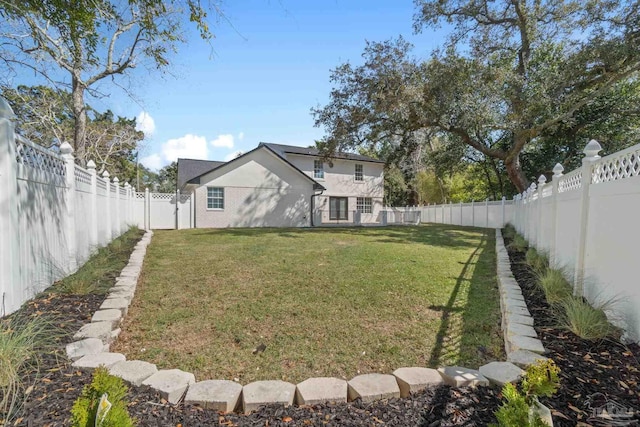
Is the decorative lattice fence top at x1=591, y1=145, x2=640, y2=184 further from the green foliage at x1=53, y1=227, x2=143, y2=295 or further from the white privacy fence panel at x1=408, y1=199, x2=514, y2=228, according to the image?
the white privacy fence panel at x1=408, y1=199, x2=514, y2=228

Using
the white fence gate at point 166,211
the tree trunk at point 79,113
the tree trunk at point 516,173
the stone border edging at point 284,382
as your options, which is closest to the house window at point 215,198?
the white fence gate at point 166,211

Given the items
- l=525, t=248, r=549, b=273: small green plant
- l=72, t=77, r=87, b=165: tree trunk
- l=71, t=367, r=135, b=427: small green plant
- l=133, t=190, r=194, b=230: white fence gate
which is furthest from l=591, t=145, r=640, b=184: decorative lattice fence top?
l=133, t=190, r=194, b=230: white fence gate

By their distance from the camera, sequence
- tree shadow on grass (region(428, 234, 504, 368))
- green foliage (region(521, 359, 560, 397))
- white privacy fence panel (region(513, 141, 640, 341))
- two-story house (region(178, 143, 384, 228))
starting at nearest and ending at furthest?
green foliage (region(521, 359, 560, 397)), white privacy fence panel (region(513, 141, 640, 341)), tree shadow on grass (region(428, 234, 504, 368)), two-story house (region(178, 143, 384, 228))

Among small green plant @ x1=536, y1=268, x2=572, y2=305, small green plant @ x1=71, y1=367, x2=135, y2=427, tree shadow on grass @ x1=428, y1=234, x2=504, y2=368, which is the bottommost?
tree shadow on grass @ x1=428, y1=234, x2=504, y2=368

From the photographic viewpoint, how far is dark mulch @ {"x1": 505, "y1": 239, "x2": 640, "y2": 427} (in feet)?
6.26

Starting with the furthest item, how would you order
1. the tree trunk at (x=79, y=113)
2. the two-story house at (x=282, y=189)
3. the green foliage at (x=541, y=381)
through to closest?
the two-story house at (x=282, y=189)
the tree trunk at (x=79, y=113)
the green foliage at (x=541, y=381)

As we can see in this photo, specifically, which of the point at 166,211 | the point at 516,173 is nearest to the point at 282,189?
the point at 166,211

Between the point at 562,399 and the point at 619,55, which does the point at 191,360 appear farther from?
the point at 619,55

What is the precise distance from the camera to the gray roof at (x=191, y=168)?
21.0 m

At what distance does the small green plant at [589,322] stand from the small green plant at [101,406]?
346 centimetres

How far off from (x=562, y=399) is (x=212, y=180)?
17.2 meters

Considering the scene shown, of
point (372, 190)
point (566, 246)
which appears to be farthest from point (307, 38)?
point (372, 190)

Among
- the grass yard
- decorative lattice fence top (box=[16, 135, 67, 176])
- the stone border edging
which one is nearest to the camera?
the stone border edging

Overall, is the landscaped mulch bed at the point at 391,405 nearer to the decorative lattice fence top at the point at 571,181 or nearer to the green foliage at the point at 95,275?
the green foliage at the point at 95,275
